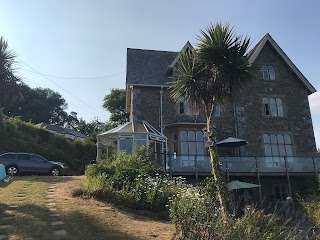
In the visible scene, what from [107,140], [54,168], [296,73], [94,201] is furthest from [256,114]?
[94,201]

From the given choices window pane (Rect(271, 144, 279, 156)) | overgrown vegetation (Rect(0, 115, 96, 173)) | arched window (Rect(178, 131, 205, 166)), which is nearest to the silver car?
overgrown vegetation (Rect(0, 115, 96, 173))

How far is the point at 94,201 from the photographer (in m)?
10.6

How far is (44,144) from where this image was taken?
106 ft

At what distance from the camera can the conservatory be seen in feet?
65.3

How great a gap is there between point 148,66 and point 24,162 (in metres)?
11.2

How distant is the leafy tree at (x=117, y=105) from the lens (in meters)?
50.5

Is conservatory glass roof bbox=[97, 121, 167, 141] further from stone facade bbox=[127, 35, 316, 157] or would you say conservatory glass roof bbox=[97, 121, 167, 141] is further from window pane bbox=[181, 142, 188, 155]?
window pane bbox=[181, 142, 188, 155]

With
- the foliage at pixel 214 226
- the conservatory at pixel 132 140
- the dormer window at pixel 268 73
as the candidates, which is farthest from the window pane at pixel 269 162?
the foliage at pixel 214 226

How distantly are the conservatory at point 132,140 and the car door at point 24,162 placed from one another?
15.3 feet

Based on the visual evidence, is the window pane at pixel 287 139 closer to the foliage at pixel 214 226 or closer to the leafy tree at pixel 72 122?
the foliage at pixel 214 226

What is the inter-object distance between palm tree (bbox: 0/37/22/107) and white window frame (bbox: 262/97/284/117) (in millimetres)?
17335

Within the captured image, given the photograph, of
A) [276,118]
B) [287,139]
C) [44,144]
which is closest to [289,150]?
[287,139]

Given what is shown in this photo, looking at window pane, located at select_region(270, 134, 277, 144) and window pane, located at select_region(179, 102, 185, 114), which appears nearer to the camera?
window pane, located at select_region(179, 102, 185, 114)

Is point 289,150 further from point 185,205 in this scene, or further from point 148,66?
point 185,205
